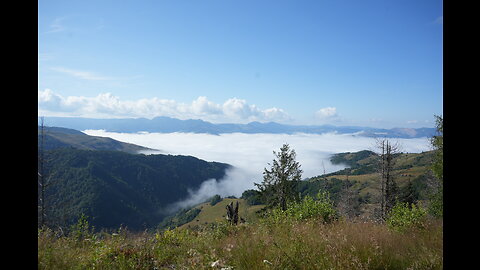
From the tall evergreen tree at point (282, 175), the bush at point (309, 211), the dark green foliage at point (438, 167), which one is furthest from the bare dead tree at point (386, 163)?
the bush at point (309, 211)

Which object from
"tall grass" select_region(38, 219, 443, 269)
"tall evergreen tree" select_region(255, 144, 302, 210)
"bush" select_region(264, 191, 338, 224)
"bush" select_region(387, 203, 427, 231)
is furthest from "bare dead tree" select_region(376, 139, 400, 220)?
"tall grass" select_region(38, 219, 443, 269)

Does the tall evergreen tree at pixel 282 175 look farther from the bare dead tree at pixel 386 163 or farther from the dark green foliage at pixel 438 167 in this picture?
the dark green foliage at pixel 438 167

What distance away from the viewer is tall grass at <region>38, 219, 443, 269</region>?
180 inches

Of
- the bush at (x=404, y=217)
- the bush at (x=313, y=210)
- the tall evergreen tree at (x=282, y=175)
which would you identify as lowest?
the tall evergreen tree at (x=282, y=175)

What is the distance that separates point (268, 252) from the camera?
5.14 meters

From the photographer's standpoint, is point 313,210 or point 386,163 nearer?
point 313,210

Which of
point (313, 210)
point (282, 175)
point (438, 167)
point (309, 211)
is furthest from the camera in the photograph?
point (282, 175)

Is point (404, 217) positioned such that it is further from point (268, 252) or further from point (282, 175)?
point (282, 175)

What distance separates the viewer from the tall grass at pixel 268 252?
180 inches

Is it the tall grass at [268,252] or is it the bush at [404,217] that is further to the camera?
the bush at [404,217]

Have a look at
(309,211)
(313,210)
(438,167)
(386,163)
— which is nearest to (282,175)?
(386,163)

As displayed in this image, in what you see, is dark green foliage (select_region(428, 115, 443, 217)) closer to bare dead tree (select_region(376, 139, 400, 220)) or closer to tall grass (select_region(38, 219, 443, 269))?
bare dead tree (select_region(376, 139, 400, 220))

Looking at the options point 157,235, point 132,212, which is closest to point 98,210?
point 132,212
